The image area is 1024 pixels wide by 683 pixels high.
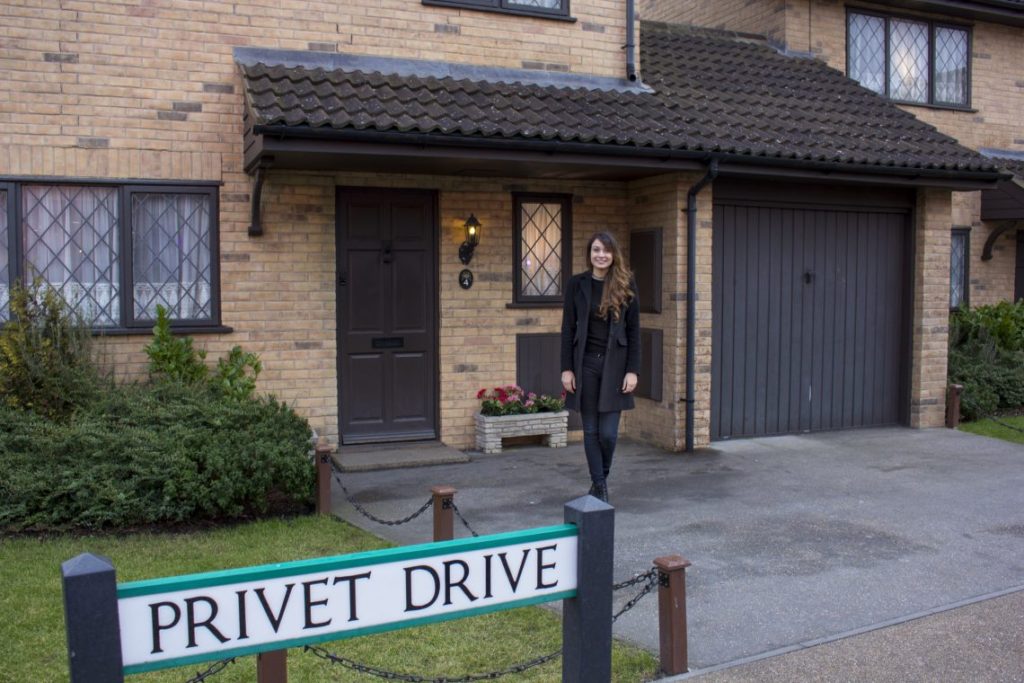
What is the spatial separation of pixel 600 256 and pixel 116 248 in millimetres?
4627

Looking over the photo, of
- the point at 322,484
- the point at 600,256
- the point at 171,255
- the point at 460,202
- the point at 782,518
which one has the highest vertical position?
the point at 460,202

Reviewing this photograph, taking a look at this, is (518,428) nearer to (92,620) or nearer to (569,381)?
(569,381)

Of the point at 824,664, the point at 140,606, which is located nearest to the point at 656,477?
the point at 824,664

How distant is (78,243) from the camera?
855cm

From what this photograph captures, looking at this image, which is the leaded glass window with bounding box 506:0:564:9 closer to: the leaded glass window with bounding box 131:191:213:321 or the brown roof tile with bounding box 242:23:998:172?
the brown roof tile with bounding box 242:23:998:172

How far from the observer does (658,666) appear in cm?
Answer: 455

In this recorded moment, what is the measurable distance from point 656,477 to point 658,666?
4.17 meters

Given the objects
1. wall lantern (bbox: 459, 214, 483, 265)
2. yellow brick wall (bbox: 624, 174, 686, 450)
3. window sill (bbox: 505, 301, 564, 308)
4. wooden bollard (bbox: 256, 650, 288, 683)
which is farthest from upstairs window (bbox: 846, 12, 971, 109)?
wooden bollard (bbox: 256, 650, 288, 683)

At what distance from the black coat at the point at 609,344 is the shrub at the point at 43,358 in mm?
3798

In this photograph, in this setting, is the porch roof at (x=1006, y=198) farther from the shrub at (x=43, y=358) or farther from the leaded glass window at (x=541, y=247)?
the shrub at (x=43, y=358)

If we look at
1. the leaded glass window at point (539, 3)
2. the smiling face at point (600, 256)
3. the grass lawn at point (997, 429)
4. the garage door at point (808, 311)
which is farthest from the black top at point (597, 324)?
the grass lawn at point (997, 429)

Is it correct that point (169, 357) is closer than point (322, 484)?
No

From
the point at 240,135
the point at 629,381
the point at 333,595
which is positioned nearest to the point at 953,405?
the point at 629,381

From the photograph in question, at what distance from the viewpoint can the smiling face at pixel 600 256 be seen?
6562mm
